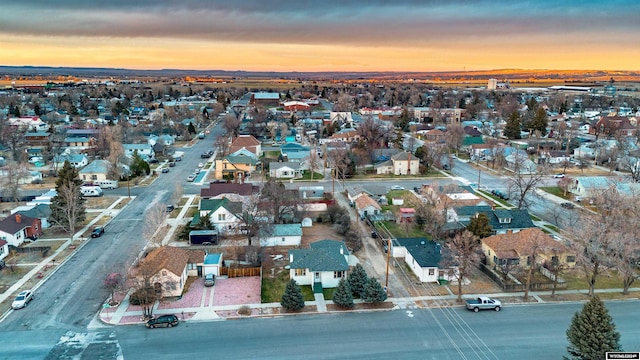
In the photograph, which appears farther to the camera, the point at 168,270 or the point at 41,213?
the point at 41,213

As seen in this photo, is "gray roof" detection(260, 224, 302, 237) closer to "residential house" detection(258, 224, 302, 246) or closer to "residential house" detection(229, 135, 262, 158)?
"residential house" detection(258, 224, 302, 246)

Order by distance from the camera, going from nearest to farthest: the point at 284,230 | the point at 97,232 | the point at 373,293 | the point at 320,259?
1. the point at 373,293
2. the point at 320,259
3. the point at 284,230
4. the point at 97,232

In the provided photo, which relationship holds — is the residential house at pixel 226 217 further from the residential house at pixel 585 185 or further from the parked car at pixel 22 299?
the residential house at pixel 585 185

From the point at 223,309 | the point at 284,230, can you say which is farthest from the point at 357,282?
the point at 284,230

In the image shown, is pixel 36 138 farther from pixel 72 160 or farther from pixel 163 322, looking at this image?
pixel 163 322

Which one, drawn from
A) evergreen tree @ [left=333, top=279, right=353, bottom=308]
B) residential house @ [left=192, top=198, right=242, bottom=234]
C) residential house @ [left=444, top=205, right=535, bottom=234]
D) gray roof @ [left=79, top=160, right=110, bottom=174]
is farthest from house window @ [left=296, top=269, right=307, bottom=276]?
gray roof @ [left=79, top=160, right=110, bottom=174]

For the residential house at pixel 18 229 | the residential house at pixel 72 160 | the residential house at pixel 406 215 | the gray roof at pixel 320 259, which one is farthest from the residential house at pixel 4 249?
the residential house at pixel 406 215
